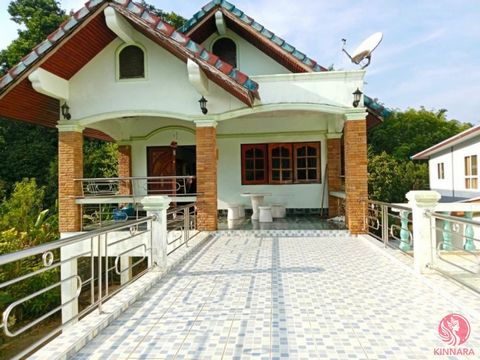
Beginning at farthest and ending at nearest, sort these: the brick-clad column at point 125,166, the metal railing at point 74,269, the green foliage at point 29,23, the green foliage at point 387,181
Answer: the green foliage at point 29,23 < the green foliage at point 387,181 < the brick-clad column at point 125,166 < the metal railing at point 74,269

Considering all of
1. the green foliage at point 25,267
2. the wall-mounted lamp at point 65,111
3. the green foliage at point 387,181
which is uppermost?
the wall-mounted lamp at point 65,111

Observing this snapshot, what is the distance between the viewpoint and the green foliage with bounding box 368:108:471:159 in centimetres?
3062

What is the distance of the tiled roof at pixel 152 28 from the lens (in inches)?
299

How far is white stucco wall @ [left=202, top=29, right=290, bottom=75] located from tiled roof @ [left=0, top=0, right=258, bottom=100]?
3417 mm

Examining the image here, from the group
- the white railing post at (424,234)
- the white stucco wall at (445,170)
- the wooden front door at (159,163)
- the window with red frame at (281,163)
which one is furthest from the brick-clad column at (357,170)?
the white stucco wall at (445,170)

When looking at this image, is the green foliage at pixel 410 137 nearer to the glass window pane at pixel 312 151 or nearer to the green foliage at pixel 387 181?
the green foliage at pixel 387 181

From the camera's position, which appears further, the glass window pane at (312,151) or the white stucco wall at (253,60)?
the glass window pane at (312,151)

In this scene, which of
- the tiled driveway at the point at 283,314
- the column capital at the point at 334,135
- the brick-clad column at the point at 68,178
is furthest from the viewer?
the column capital at the point at 334,135

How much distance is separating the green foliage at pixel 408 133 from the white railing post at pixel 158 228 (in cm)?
2769

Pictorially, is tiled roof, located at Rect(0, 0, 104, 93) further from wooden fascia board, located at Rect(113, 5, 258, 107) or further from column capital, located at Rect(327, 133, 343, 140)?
column capital, located at Rect(327, 133, 343, 140)

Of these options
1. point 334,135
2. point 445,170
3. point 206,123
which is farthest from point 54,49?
point 445,170

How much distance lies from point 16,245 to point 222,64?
9594 millimetres

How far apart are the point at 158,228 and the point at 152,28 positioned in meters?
4.63

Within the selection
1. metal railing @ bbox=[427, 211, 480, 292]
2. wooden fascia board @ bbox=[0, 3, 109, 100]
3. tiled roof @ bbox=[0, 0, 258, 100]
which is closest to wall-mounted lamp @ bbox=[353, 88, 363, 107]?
tiled roof @ bbox=[0, 0, 258, 100]
